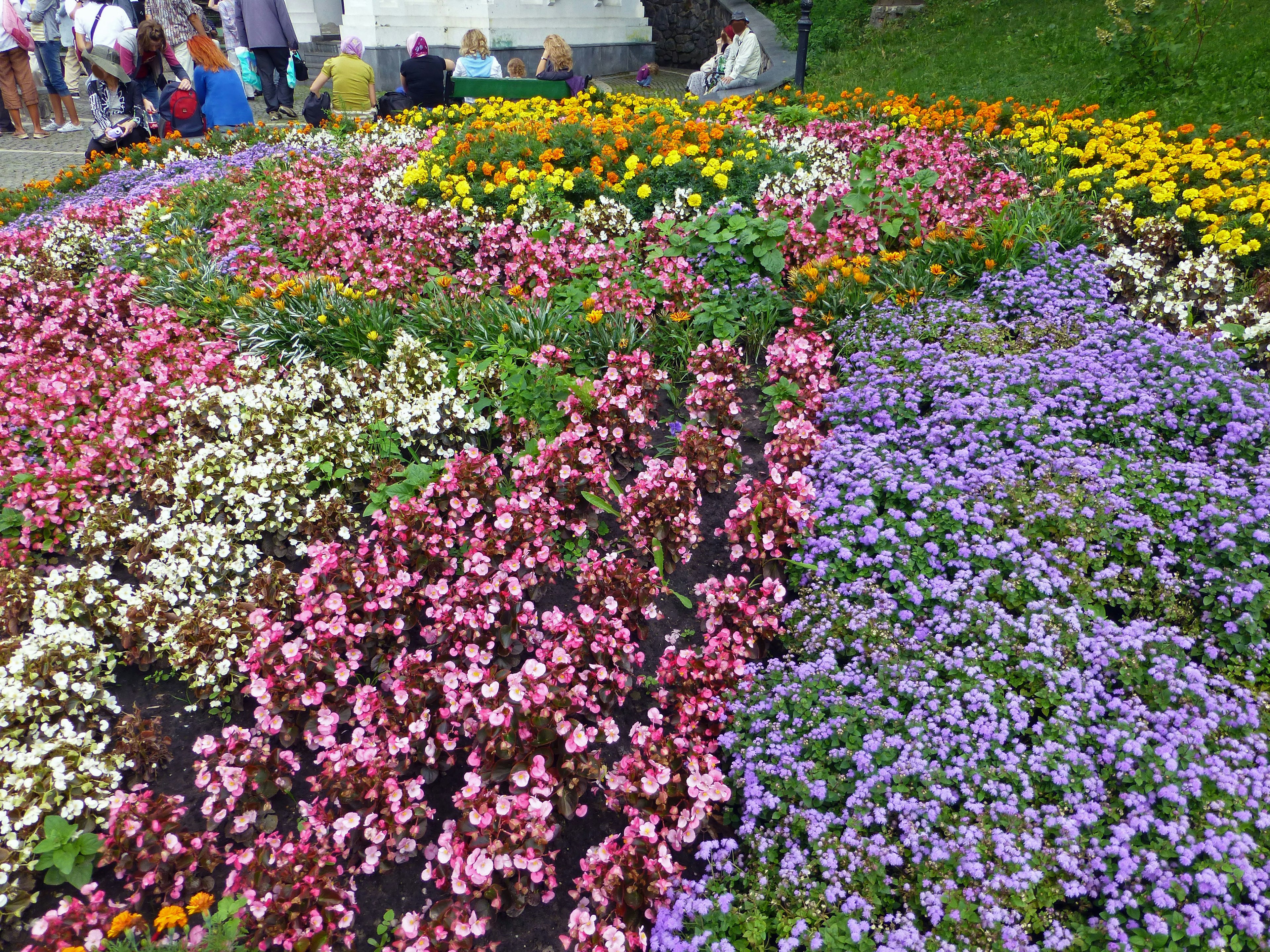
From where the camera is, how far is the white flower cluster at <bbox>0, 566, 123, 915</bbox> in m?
2.81

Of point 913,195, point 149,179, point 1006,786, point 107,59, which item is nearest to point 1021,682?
point 1006,786

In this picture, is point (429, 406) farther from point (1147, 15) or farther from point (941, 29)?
point (941, 29)

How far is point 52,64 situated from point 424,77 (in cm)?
887

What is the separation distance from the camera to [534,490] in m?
3.82

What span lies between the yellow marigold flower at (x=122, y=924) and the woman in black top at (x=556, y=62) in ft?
43.9

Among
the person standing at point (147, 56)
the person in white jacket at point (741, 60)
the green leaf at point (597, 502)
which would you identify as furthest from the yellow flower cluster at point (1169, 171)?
the person standing at point (147, 56)

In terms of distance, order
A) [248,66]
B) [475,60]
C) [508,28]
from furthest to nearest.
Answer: [508,28] < [248,66] < [475,60]

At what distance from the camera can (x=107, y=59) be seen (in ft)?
33.8

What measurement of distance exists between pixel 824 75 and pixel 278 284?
43.2 ft

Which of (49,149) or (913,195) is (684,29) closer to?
(49,149)

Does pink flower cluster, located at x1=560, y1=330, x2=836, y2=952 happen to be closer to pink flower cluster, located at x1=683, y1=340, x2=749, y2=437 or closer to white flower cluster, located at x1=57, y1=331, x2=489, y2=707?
pink flower cluster, located at x1=683, y1=340, x2=749, y2=437

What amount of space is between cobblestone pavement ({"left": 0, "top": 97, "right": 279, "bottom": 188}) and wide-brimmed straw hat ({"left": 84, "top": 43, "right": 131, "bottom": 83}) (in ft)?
7.78

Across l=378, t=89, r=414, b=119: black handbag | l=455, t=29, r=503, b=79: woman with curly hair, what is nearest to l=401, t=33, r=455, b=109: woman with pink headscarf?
l=378, t=89, r=414, b=119: black handbag

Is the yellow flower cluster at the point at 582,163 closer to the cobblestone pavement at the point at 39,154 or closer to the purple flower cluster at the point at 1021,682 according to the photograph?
the purple flower cluster at the point at 1021,682
